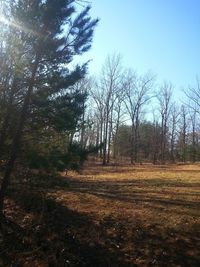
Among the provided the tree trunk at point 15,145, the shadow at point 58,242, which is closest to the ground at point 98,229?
the shadow at point 58,242

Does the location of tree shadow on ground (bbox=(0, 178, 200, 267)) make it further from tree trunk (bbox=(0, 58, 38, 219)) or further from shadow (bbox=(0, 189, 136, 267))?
tree trunk (bbox=(0, 58, 38, 219))

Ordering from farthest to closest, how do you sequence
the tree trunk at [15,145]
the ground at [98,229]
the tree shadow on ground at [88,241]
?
the tree trunk at [15,145] < the ground at [98,229] < the tree shadow on ground at [88,241]

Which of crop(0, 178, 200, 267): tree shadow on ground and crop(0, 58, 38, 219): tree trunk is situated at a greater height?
crop(0, 58, 38, 219): tree trunk

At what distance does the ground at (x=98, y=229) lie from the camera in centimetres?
1038

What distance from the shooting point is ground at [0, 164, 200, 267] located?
1038 cm

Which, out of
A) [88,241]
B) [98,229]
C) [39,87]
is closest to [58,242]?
[88,241]

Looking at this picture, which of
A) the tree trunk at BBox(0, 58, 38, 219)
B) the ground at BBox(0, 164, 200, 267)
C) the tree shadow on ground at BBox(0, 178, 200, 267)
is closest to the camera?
the tree shadow on ground at BBox(0, 178, 200, 267)

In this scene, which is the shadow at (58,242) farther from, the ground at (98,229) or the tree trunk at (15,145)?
the tree trunk at (15,145)

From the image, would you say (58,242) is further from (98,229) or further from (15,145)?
(15,145)

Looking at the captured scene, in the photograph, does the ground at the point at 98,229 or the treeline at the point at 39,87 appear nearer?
the ground at the point at 98,229

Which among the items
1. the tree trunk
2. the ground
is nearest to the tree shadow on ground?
the ground

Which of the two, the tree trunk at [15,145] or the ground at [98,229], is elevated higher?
the tree trunk at [15,145]

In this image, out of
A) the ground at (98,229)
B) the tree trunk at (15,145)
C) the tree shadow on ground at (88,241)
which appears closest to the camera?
the tree shadow on ground at (88,241)

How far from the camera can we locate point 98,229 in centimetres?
1195
